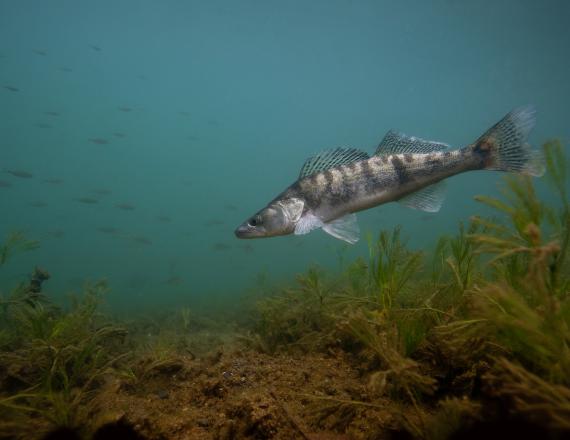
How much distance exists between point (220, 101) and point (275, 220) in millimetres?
176740

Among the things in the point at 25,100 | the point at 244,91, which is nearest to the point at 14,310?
the point at 244,91

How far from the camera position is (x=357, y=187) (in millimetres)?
4652

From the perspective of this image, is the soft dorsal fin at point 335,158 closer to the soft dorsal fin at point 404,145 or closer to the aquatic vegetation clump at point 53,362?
the soft dorsal fin at point 404,145

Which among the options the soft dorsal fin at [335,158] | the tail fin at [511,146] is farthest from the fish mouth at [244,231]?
the tail fin at [511,146]

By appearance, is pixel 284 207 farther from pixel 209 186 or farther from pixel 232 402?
pixel 209 186

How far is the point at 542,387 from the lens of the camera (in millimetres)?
1489

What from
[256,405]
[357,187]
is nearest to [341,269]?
[357,187]

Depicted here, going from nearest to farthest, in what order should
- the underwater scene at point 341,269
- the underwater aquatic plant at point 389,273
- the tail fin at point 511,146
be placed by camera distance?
the underwater scene at point 341,269 → the underwater aquatic plant at point 389,273 → the tail fin at point 511,146

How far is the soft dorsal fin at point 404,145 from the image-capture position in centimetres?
480

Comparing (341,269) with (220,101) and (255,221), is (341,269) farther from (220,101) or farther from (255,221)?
(220,101)

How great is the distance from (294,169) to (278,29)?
128209mm

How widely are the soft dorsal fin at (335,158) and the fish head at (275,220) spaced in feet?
2.27

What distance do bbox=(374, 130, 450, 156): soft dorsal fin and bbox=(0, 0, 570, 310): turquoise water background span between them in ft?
4.56

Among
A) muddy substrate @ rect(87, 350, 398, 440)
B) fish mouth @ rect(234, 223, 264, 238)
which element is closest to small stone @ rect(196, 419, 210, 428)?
muddy substrate @ rect(87, 350, 398, 440)
